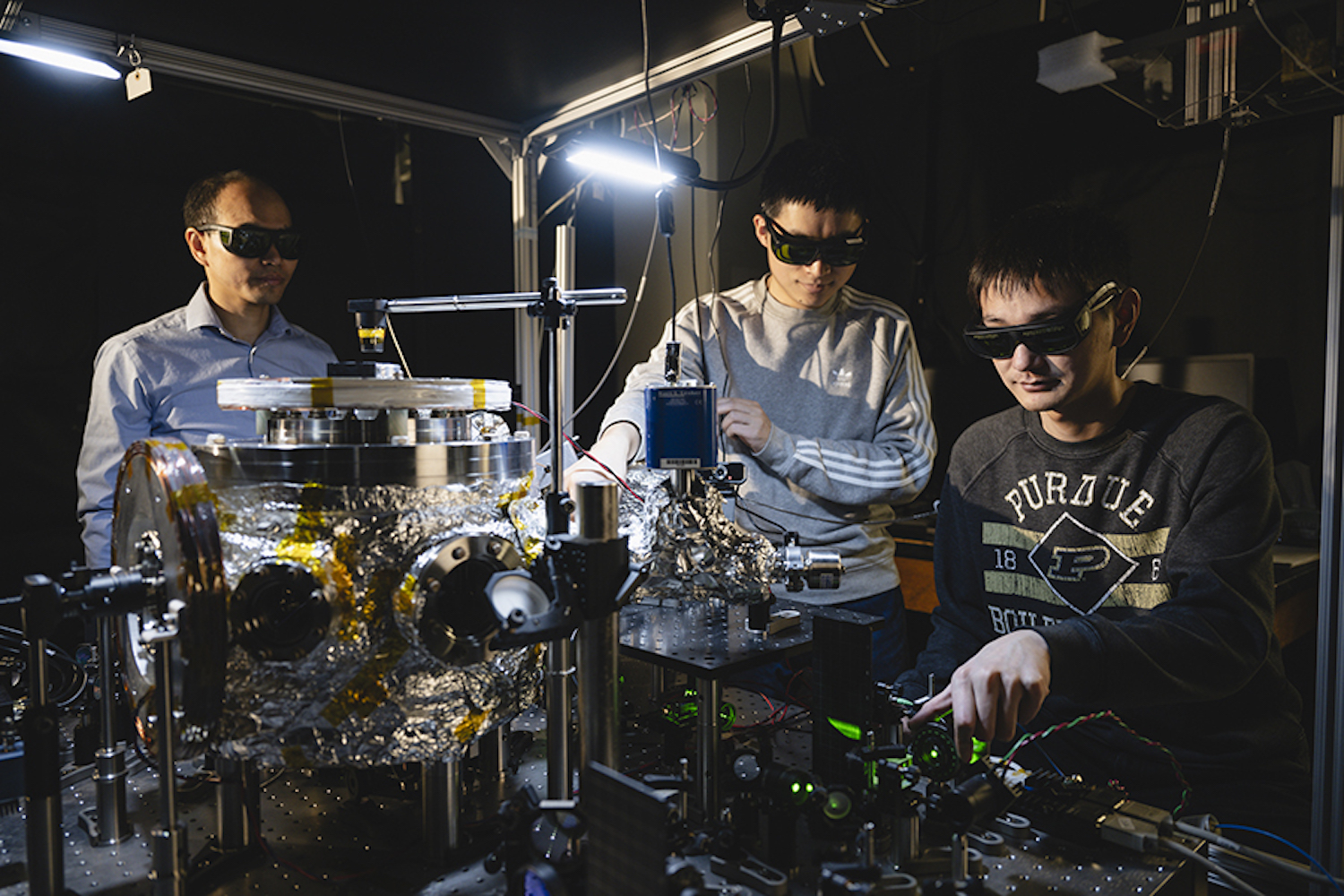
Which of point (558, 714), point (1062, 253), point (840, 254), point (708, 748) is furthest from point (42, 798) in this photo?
point (840, 254)

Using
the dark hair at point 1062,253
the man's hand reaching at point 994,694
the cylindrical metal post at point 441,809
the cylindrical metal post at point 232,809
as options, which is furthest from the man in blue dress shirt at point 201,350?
the man's hand reaching at point 994,694

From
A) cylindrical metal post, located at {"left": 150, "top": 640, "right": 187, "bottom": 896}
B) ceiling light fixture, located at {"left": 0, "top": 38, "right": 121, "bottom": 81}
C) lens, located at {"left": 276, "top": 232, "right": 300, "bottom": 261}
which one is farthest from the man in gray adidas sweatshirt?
ceiling light fixture, located at {"left": 0, "top": 38, "right": 121, "bottom": 81}

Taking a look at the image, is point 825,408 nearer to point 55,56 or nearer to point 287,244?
point 287,244

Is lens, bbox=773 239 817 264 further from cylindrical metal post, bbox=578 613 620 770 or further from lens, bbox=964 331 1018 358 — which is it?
cylindrical metal post, bbox=578 613 620 770

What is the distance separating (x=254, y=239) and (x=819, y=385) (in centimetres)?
152

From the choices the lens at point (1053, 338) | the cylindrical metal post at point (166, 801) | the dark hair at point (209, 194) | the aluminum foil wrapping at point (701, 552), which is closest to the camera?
the cylindrical metal post at point (166, 801)

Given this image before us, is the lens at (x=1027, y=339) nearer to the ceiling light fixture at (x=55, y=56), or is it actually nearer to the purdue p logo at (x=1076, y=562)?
the purdue p logo at (x=1076, y=562)

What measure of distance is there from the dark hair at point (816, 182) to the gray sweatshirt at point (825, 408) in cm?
31

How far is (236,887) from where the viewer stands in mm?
751

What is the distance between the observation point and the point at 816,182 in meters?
1.89

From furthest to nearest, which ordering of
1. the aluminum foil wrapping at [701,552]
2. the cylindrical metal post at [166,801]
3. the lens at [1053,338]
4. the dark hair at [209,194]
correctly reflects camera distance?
the dark hair at [209,194], the lens at [1053,338], the aluminum foil wrapping at [701,552], the cylindrical metal post at [166,801]

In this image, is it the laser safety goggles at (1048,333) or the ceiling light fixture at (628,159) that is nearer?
the laser safety goggles at (1048,333)

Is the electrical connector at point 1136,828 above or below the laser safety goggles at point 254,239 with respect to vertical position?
below

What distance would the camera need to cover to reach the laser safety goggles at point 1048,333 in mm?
1330
